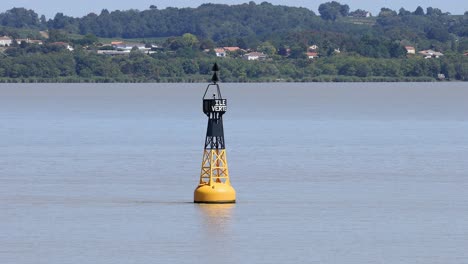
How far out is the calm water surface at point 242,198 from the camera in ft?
147

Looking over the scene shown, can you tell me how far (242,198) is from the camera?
57656 millimetres

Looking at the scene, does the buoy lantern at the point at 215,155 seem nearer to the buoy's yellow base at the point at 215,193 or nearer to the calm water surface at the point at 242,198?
the buoy's yellow base at the point at 215,193

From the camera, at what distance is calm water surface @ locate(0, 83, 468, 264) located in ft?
147

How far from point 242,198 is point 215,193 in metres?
4.37

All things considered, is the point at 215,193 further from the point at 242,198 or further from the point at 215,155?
the point at 242,198

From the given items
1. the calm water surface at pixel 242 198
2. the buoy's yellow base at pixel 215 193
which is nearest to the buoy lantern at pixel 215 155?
the buoy's yellow base at pixel 215 193

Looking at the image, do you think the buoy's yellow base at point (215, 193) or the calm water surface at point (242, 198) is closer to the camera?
the calm water surface at point (242, 198)

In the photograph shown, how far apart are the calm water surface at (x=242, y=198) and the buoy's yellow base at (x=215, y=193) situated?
359 mm

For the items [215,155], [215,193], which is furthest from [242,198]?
[215,155]

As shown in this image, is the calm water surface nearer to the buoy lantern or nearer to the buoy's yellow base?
the buoy's yellow base

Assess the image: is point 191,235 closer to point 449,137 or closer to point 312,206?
point 312,206

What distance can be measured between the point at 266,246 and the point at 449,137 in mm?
58793

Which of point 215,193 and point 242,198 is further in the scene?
point 242,198

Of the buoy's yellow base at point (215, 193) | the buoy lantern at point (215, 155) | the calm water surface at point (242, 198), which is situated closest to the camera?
the calm water surface at point (242, 198)
